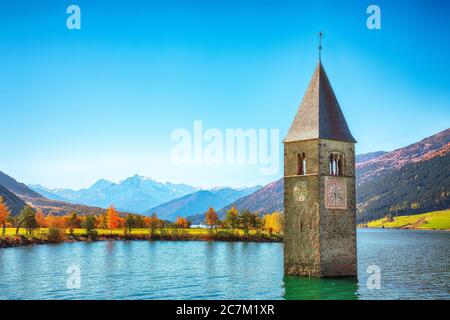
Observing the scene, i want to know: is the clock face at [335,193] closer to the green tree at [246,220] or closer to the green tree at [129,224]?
the green tree at [246,220]

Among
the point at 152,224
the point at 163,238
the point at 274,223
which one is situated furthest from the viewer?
the point at 152,224

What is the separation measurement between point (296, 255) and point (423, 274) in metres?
20.9

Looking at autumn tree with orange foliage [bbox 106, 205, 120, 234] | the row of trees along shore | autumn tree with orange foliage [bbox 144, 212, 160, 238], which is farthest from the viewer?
→ autumn tree with orange foliage [bbox 106, 205, 120, 234]

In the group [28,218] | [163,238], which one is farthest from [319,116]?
[163,238]

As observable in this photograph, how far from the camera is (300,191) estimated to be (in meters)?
49.5

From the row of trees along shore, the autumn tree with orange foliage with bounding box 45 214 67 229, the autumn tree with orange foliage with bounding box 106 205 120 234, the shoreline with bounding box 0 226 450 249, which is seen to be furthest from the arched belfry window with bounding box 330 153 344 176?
the autumn tree with orange foliage with bounding box 106 205 120 234

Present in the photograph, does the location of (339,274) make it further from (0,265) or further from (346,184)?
(0,265)

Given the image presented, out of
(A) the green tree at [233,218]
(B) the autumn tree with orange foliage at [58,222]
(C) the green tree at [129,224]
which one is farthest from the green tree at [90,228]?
(A) the green tree at [233,218]

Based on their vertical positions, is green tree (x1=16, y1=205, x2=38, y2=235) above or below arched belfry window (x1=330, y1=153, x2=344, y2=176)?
below

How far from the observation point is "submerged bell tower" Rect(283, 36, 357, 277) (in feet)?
158

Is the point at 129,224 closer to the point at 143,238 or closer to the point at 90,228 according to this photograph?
the point at 143,238

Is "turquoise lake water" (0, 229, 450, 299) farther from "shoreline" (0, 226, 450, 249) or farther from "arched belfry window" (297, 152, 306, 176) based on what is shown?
"shoreline" (0, 226, 450, 249)

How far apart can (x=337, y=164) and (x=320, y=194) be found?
3882 mm

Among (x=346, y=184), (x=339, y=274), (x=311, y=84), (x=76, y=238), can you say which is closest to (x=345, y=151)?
(x=346, y=184)
